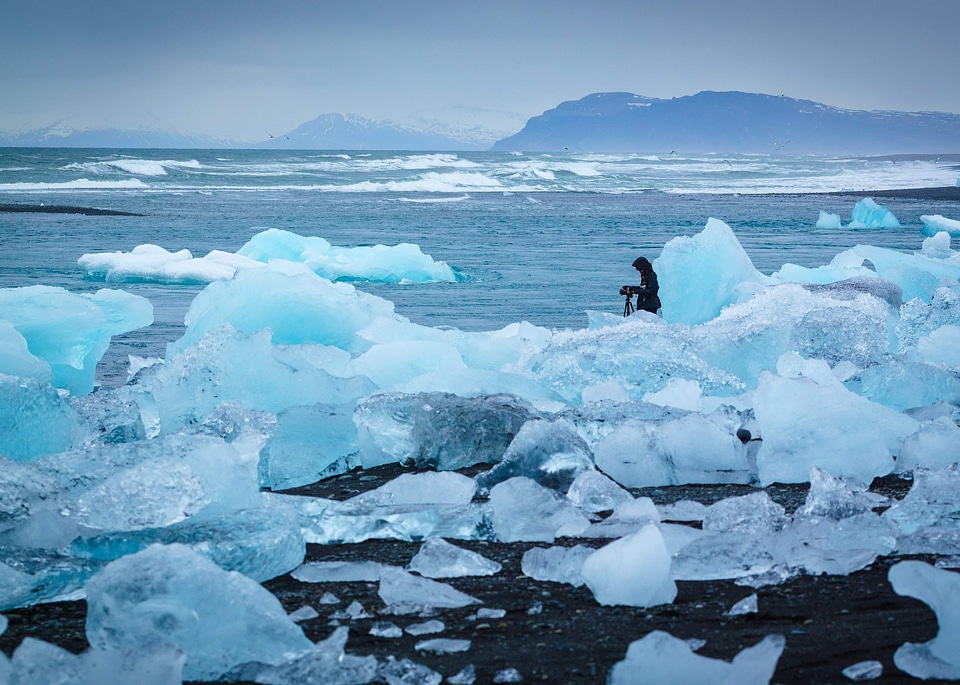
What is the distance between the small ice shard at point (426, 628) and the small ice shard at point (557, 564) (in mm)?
428

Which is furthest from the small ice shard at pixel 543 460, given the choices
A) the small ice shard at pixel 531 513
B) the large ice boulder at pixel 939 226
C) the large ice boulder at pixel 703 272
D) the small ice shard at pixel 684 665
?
the large ice boulder at pixel 939 226

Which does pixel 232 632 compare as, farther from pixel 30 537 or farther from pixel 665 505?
pixel 665 505

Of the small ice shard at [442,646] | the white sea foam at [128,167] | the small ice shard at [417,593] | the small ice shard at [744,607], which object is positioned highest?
the white sea foam at [128,167]

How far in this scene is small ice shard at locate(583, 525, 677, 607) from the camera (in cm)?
249

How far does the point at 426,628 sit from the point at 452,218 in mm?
21338

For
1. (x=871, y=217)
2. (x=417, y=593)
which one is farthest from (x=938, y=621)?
(x=871, y=217)

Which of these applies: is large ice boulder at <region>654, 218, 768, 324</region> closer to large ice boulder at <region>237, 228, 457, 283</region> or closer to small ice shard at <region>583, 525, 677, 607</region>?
large ice boulder at <region>237, 228, 457, 283</region>

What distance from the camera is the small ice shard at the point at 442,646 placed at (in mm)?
2252

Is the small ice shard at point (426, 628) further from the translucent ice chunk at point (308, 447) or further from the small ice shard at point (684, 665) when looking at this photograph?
the translucent ice chunk at point (308, 447)

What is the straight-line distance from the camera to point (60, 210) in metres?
23.8

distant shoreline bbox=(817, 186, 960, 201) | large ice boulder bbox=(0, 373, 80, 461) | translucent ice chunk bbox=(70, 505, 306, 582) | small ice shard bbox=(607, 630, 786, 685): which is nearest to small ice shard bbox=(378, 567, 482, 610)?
translucent ice chunk bbox=(70, 505, 306, 582)

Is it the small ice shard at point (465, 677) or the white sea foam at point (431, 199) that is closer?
the small ice shard at point (465, 677)

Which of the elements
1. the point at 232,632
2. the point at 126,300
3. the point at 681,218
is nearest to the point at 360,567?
the point at 232,632

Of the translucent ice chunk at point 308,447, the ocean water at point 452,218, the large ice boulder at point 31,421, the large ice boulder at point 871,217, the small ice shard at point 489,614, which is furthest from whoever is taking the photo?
the large ice boulder at point 871,217
